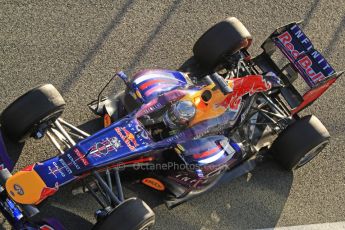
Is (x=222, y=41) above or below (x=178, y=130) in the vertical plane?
above

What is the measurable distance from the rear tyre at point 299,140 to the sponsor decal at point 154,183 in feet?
4.20

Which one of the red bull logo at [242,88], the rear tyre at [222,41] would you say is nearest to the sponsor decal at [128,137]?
the red bull logo at [242,88]

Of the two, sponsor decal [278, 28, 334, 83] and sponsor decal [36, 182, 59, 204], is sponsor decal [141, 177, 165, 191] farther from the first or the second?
sponsor decal [278, 28, 334, 83]

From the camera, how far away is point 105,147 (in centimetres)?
438

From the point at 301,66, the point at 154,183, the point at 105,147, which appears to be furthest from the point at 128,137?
the point at 301,66

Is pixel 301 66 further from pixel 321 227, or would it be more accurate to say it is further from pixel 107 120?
pixel 107 120

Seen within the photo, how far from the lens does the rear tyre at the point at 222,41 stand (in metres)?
5.48

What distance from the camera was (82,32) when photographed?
5988mm

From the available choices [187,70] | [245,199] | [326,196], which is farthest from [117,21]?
[326,196]

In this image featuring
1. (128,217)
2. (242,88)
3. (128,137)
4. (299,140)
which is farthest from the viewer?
(299,140)

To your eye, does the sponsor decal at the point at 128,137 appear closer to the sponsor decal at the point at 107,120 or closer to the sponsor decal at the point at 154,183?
the sponsor decal at the point at 154,183

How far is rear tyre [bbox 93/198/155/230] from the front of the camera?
409cm

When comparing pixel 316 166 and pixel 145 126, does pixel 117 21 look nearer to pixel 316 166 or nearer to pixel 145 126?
pixel 145 126

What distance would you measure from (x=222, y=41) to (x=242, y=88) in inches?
28.7
